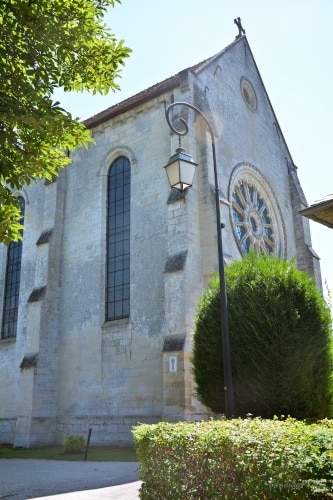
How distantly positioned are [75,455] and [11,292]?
9340 millimetres

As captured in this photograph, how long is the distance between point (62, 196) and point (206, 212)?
701 cm

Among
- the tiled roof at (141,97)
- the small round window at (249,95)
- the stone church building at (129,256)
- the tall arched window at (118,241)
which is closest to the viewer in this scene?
the stone church building at (129,256)

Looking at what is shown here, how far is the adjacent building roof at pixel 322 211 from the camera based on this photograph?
5.05 metres

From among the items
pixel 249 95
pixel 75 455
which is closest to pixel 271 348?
pixel 75 455

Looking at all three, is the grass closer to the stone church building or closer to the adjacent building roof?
the stone church building

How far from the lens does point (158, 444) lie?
18.5ft

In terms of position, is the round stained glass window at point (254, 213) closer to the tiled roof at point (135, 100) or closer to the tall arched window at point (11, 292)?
the tiled roof at point (135, 100)

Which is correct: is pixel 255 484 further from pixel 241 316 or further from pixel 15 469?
pixel 15 469

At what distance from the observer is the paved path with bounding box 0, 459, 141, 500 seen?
23.6 feet

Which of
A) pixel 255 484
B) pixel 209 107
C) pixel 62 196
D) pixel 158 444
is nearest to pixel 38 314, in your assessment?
pixel 62 196

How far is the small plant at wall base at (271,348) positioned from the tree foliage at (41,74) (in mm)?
4607

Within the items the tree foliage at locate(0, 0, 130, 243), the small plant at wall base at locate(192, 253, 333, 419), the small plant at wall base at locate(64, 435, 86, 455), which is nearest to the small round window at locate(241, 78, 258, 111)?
the small plant at wall base at locate(192, 253, 333, 419)

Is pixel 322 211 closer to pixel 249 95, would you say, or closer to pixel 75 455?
pixel 75 455

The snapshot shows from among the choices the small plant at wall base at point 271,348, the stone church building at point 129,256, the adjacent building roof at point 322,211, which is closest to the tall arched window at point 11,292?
the stone church building at point 129,256
